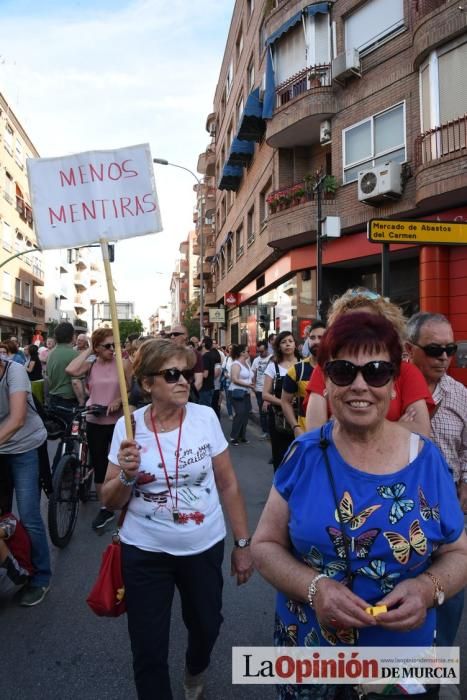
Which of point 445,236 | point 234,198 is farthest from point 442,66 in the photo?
point 234,198

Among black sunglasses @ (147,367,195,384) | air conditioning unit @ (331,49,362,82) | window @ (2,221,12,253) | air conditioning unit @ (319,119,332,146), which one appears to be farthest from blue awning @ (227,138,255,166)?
black sunglasses @ (147,367,195,384)

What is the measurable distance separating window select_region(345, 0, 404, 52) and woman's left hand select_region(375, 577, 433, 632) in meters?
15.3

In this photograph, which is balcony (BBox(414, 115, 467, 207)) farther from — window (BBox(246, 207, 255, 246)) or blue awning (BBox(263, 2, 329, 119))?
window (BBox(246, 207, 255, 246))

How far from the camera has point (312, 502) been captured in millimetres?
1612

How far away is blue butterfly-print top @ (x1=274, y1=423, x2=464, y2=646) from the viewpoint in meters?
1.54

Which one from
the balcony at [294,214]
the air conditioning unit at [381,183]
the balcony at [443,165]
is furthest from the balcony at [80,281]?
the balcony at [443,165]

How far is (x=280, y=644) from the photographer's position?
177 cm

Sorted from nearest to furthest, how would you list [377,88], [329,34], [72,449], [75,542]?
[75,542]
[72,449]
[377,88]
[329,34]

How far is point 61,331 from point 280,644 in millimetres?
4807

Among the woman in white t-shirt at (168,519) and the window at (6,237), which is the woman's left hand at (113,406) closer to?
the woman in white t-shirt at (168,519)

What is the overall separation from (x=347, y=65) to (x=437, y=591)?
51.5 feet

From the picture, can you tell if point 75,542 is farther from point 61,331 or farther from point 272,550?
point 272,550

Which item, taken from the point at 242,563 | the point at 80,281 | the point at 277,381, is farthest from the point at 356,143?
the point at 80,281

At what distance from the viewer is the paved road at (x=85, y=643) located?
265 cm
